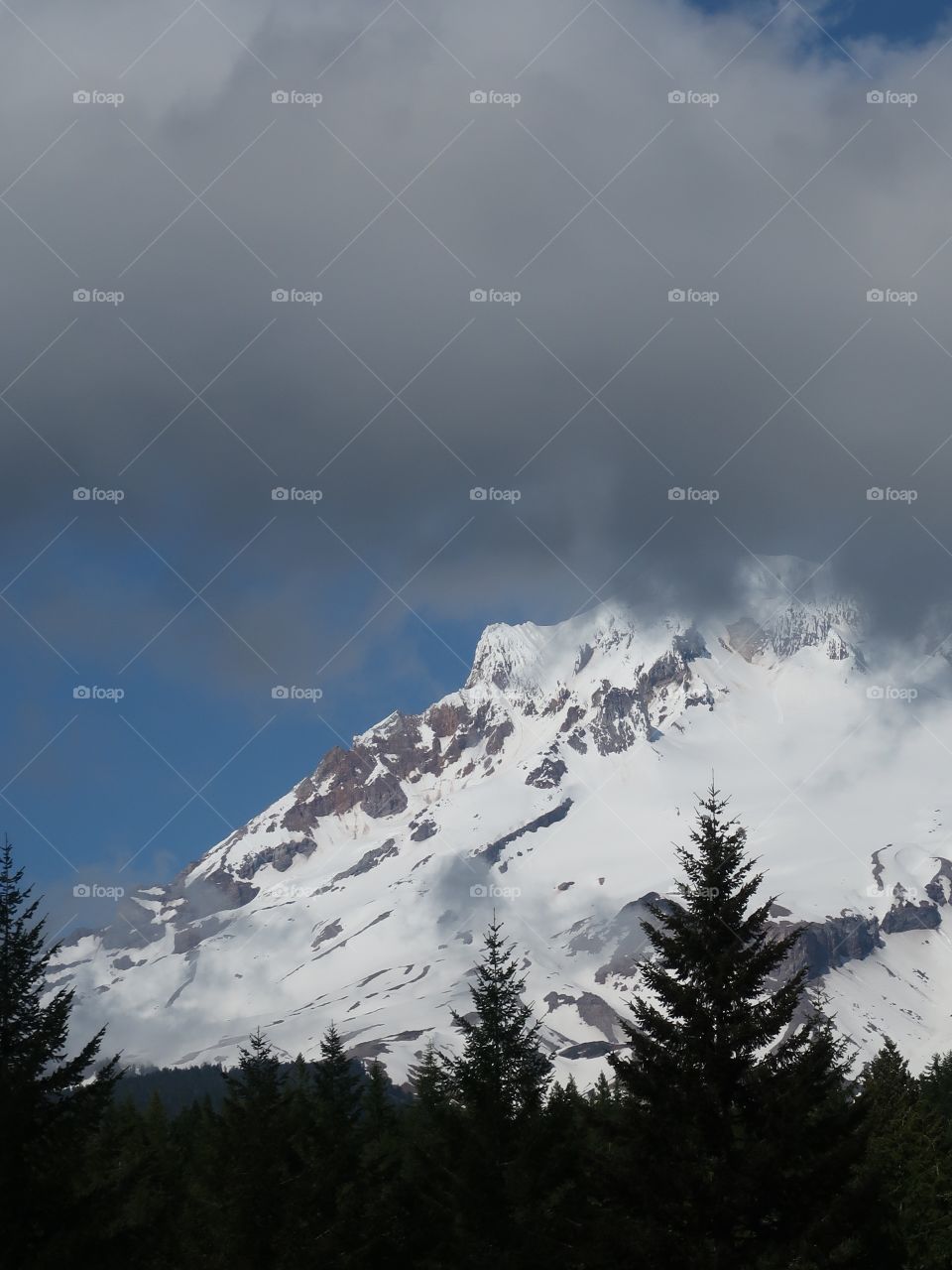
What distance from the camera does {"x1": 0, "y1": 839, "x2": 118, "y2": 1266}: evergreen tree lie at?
36.3 m

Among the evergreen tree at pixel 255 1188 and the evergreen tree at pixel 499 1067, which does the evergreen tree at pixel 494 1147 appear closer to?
the evergreen tree at pixel 499 1067

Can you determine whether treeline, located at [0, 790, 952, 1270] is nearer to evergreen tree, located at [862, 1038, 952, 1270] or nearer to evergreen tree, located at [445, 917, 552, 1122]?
evergreen tree, located at [445, 917, 552, 1122]

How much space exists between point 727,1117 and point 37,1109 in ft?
54.2

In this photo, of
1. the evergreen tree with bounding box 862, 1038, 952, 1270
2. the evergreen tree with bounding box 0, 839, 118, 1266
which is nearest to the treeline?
the evergreen tree with bounding box 0, 839, 118, 1266

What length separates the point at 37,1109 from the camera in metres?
37.5

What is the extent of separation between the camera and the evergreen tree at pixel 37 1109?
1431 inches

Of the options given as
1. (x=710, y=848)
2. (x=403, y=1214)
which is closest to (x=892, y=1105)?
(x=403, y=1214)

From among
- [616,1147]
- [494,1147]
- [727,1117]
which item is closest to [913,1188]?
[494,1147]

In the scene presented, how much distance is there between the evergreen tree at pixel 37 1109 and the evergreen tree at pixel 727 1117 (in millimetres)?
13149

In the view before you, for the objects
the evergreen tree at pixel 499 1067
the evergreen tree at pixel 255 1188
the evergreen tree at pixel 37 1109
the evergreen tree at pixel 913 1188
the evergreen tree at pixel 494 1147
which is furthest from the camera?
the evergreen tree at pixel 913 1188

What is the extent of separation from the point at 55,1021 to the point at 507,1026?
18452 millimetres

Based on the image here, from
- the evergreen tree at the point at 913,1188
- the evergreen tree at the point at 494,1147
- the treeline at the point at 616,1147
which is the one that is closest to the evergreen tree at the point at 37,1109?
the treeline at the point at 616,1147

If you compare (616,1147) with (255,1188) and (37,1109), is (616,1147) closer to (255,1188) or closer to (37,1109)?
(37,1109)

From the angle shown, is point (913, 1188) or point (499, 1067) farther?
point (913, 1188)
